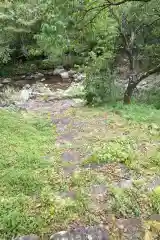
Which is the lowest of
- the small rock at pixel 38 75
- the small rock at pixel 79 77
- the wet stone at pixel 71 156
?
the small rock at pixel 38 75

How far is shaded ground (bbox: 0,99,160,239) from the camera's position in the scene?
438 cm

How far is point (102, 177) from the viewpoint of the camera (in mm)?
5270

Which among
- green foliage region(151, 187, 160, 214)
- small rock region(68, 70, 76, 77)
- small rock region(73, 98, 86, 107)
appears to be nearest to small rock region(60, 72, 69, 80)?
small rock region(68, 70, 76, 77)

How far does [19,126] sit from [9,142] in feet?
3.48

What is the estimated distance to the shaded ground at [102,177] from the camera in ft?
14.4

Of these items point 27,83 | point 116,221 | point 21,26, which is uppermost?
point 21,26

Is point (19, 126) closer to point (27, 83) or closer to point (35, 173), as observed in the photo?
point (35, 173)

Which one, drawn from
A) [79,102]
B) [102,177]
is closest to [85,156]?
[102,177]

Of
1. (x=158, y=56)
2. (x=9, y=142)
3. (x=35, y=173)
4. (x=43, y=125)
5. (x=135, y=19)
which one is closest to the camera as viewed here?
(x=35, y=173)

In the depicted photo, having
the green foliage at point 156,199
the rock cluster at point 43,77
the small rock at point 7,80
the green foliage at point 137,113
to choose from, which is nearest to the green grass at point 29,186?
the green foliage at point 156,199

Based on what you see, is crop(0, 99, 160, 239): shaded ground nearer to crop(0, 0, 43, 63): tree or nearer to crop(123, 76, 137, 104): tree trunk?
crop(123, 76, 137, 104): tree trunk

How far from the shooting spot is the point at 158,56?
1527 centimetres

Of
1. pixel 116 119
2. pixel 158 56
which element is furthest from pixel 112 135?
pixel 158 56

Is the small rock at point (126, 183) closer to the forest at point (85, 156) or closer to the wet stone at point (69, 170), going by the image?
the forest at point (85, 156)
